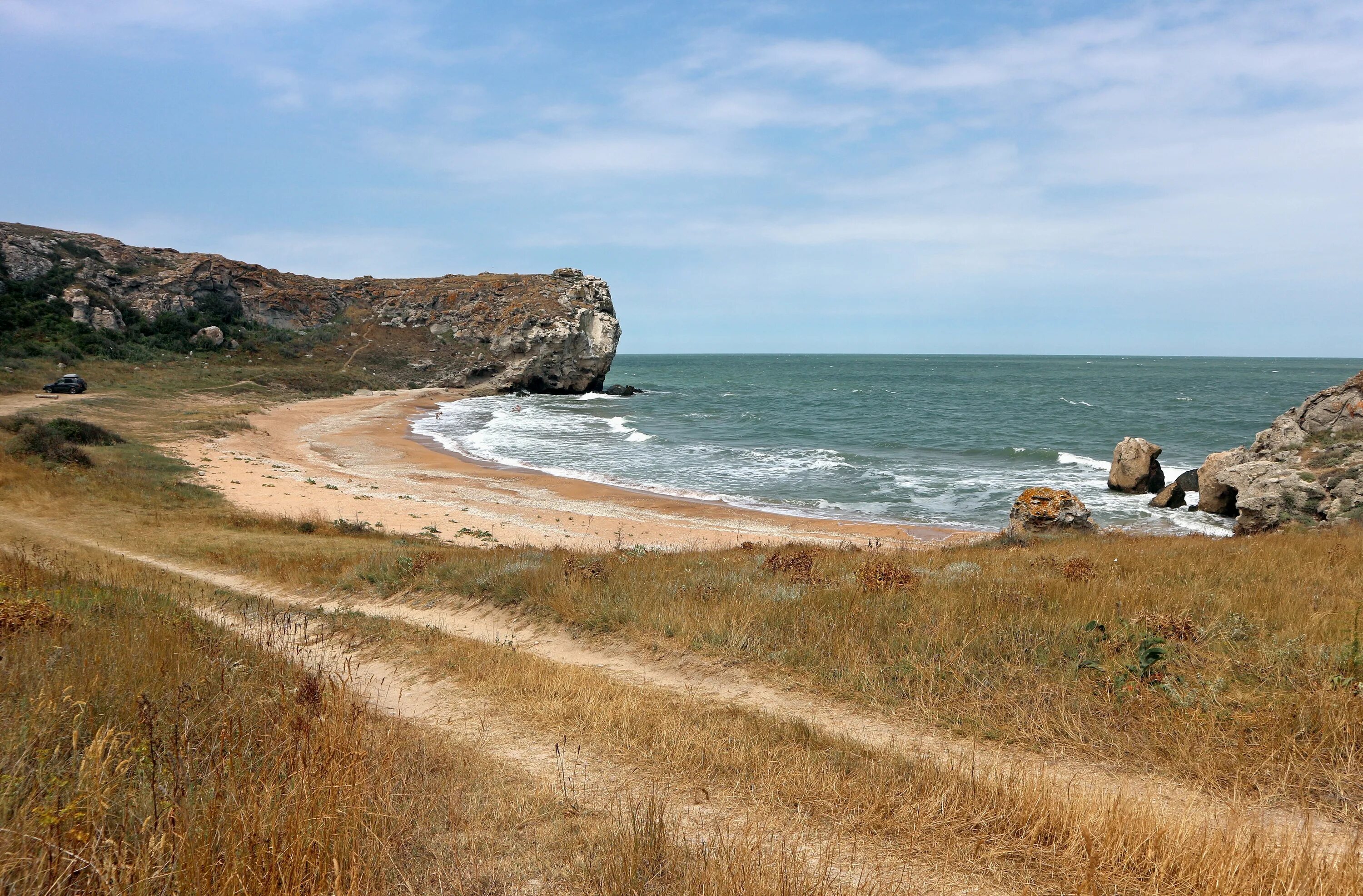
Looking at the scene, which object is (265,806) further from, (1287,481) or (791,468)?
(791,468)

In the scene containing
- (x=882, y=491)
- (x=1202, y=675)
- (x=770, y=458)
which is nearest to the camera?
(x=1202, y=675)

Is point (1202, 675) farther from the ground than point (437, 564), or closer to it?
farther from the ground

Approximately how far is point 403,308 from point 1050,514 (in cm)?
8482

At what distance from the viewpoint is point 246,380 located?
5797 cm

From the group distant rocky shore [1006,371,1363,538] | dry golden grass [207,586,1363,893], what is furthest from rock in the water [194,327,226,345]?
dry golden grass [207,586,1363,893]

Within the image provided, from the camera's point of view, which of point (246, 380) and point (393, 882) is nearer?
point (393, 882)

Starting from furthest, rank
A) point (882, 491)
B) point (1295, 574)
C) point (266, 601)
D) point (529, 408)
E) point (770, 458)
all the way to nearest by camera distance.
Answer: point (529, 408)
point (770, 458)
point (882, 491)
point (266, 601)
point (1295, 574)

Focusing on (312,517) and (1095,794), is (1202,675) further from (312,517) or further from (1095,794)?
(312,517)

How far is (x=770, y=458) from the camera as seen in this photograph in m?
39.7

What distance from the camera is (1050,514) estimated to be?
1873 cm

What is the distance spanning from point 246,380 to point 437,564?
55643 millimetres

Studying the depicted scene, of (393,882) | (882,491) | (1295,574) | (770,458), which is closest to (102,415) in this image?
(770,458)

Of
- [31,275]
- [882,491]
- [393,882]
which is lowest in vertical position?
[882,491]

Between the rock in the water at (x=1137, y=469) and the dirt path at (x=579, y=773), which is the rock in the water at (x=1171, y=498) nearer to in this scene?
the rock in the water at (x=1137, y=469)
